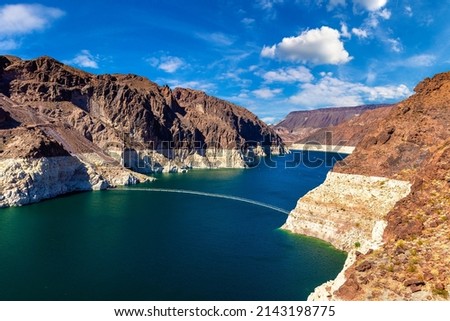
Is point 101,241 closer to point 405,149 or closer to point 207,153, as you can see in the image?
point 405,149

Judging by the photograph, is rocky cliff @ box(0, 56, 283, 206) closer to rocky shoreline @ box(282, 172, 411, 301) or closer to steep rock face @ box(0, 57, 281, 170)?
steep rock face @ box(0, 57, 281, 170)

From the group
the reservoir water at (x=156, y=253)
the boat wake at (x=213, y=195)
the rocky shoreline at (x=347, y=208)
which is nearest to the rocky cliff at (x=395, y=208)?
the rocky shoreline at (x=347, y=208)

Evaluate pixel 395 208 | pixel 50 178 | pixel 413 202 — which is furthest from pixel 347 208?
pixel 50 178

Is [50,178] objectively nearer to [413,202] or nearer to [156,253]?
[156,253]

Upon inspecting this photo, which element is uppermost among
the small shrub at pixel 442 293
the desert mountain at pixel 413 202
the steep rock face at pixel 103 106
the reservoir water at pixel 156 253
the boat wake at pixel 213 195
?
the steep rock face at pixel 103 106

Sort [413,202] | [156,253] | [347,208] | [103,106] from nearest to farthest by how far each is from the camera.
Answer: [413,202], [156,253], [347,208], [103,106]

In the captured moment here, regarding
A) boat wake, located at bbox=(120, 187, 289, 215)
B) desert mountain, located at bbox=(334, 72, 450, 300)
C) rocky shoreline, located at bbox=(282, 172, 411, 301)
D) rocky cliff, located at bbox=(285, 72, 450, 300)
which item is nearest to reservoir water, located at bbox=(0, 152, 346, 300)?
boat wake, located at bbox=(120, 187, 289, 215)

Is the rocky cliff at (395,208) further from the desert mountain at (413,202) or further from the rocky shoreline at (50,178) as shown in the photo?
the rocky shoreline at (50,178)
